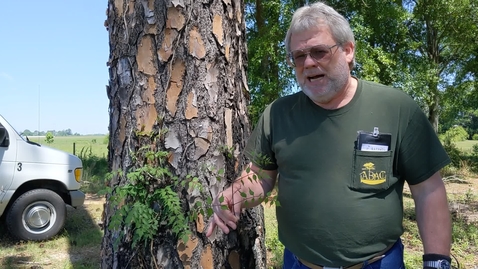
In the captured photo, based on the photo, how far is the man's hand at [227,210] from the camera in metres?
2.08

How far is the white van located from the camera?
237 inches

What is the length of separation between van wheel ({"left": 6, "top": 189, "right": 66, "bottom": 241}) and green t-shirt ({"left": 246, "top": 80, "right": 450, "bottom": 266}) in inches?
205

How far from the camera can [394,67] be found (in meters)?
14.6

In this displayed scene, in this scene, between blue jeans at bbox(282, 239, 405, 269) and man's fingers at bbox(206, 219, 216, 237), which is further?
man's fingers at bbox(206, 219, 216, 237)

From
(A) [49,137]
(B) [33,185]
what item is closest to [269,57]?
(A) [49,137]

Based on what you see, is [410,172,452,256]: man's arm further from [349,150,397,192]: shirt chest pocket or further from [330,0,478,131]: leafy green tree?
[330,0,478,131]: leafy green tree

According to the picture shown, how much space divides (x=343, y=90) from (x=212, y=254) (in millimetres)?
1063

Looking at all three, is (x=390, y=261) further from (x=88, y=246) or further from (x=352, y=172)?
(x=88, y=246)

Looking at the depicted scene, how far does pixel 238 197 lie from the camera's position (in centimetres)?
215

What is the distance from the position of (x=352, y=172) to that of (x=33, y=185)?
18.6ft

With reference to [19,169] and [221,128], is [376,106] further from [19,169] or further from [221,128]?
[19,169]

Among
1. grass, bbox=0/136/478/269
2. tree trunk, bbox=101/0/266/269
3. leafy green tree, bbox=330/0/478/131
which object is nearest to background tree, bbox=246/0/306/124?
leafy green tree, bbox=330/0/478/131

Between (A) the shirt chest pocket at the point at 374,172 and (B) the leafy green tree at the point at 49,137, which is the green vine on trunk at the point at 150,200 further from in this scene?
(B) the leafy green tree at the point at 49,137

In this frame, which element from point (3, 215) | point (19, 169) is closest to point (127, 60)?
point (19, 169)
